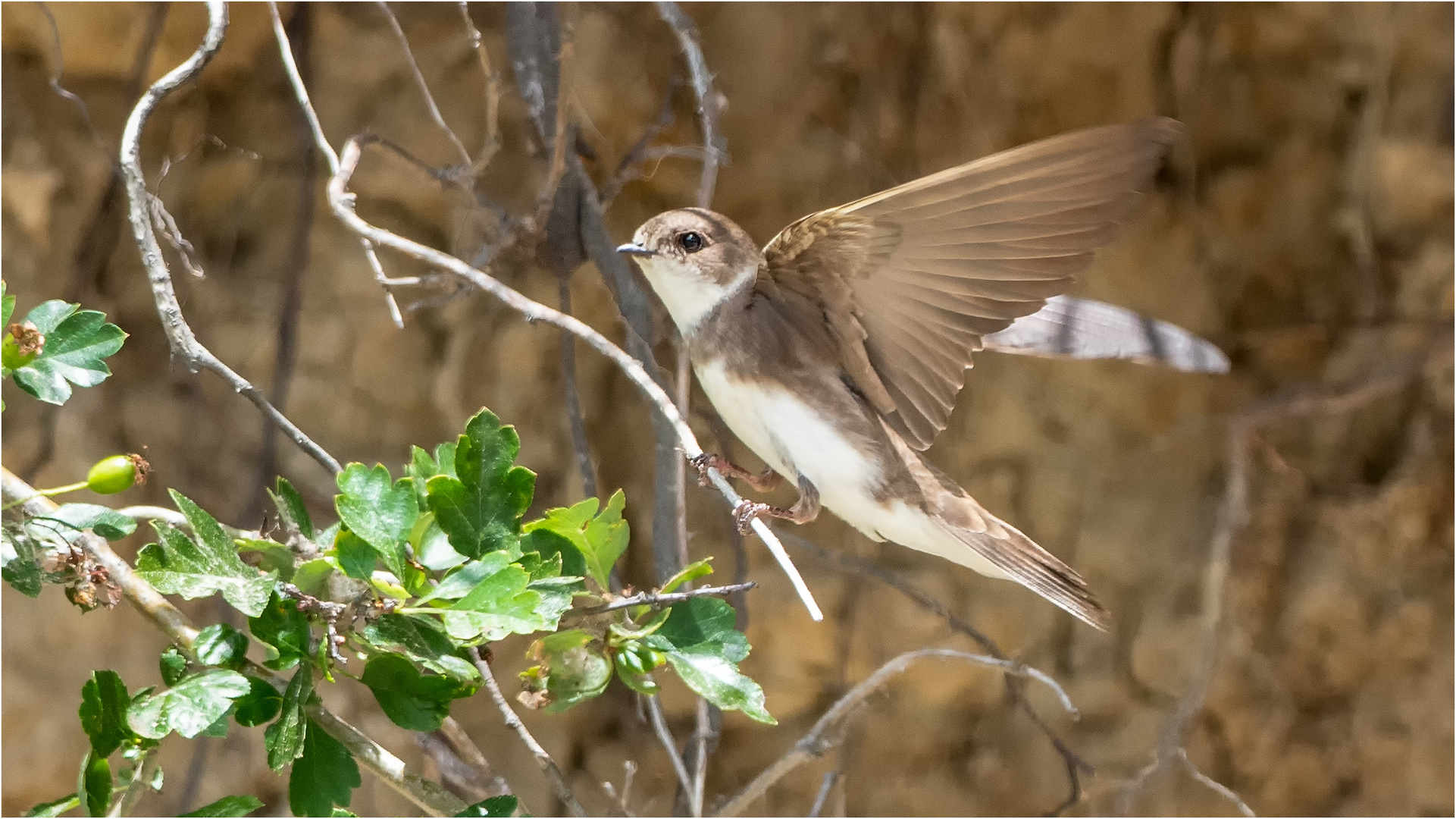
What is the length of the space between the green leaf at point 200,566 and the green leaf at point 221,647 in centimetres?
4

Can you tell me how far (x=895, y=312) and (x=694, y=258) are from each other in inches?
6.7

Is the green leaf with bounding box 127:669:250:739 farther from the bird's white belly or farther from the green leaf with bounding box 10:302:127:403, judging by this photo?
the bird's white belly

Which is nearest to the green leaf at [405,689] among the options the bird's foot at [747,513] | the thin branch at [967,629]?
the bird's foot at [747,513]

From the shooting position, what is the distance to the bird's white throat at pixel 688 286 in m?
0.91

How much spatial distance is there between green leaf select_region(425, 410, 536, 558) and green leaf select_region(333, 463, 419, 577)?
0.02 metres

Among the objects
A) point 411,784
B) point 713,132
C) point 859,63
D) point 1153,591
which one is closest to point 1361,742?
point 1153,591

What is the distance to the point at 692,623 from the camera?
0.72 metres

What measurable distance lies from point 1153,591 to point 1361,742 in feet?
1.24

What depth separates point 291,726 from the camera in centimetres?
62

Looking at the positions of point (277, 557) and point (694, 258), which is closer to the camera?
point (277, 557)

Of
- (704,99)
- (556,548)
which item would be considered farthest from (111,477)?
(704,99)

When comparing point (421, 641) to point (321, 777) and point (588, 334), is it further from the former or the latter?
point (588, 334)

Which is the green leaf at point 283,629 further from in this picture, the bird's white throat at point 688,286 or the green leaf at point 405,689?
the bird's white throat at point 688,286

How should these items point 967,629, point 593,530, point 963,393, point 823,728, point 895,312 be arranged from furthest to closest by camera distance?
point 963,393 < point 967,629 < point 823,728 < point 895,312 < point 593,530
